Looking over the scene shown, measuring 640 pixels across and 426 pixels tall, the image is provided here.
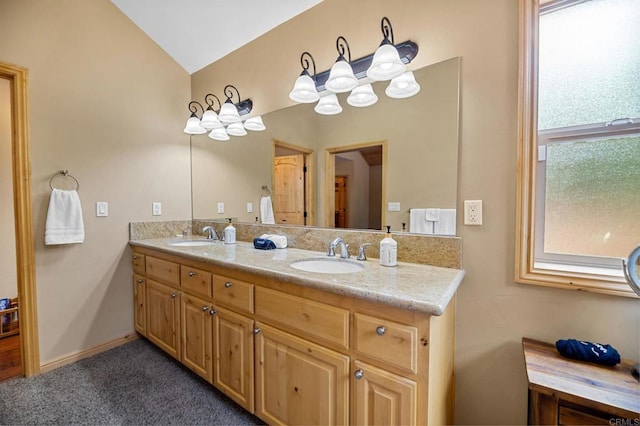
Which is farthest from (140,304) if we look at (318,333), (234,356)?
(318,333)

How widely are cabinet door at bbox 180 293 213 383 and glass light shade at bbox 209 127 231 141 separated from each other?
55.8 inches

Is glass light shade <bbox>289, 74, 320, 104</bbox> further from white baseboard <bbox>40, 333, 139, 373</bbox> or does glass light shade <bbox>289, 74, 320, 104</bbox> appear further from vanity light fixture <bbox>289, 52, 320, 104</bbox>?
white baseboard <bbox>40, 333, 139, 373</bbox>

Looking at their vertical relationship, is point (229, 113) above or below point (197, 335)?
above

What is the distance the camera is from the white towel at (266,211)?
2.22 meters

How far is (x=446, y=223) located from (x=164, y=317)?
199cm

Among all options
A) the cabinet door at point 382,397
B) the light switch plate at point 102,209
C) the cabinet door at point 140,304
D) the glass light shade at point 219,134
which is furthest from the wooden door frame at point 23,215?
the cabinet door at point 382,397

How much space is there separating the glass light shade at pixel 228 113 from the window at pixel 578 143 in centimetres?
186

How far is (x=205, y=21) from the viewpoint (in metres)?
2.21

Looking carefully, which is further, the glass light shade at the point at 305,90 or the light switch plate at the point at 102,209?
the light switch plate at the point at 102,209

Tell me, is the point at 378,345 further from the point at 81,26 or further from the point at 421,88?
the point at 81,26

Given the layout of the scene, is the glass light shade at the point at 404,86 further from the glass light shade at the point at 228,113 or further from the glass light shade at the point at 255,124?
the glass light shade at the point at 228,113

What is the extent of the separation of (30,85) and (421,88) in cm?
250

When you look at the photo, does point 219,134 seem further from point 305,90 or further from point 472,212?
point 472,212

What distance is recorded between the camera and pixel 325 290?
110 cm
